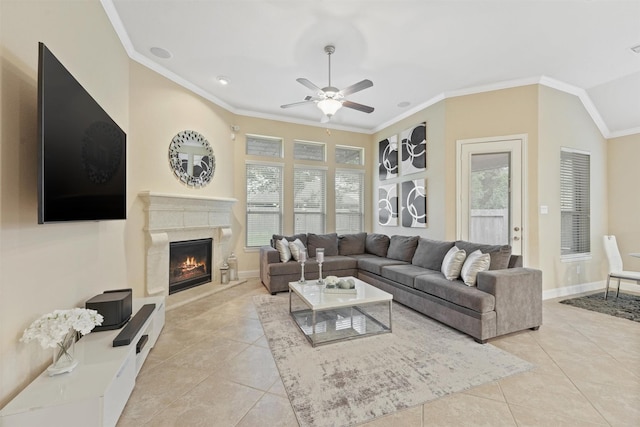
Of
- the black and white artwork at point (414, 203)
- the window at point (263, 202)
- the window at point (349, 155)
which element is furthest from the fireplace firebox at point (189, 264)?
the black and white artwork at point (414, 203)

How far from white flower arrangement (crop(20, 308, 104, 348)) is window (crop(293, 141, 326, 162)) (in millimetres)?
4534

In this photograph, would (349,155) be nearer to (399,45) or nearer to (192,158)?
(399,45)

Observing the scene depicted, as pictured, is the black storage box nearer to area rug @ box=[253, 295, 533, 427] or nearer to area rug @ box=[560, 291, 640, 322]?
area rug @ box=[253, 295, 533, 427]

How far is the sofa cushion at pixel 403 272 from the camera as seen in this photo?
3393 millimetres

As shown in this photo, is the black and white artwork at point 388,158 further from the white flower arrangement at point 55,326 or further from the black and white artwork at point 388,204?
the white flower arrangement at point 55,326

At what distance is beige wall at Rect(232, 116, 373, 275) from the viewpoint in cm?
512

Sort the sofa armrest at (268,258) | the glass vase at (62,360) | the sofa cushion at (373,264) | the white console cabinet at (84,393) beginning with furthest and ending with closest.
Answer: the sofa armrest at (268,258), the sofa cushion at (373,264), the glass vase at (62,360), the white console cabinet at (84,393)

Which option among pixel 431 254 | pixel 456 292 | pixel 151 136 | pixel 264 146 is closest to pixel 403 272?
pixel 431 254

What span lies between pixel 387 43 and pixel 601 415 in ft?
12.0

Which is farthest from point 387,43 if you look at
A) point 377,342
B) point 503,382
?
point 503,382

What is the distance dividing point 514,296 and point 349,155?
14.5 ft

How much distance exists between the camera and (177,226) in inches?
150

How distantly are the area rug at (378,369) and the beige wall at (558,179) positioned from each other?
250cm

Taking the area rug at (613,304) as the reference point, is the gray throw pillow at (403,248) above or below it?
above
